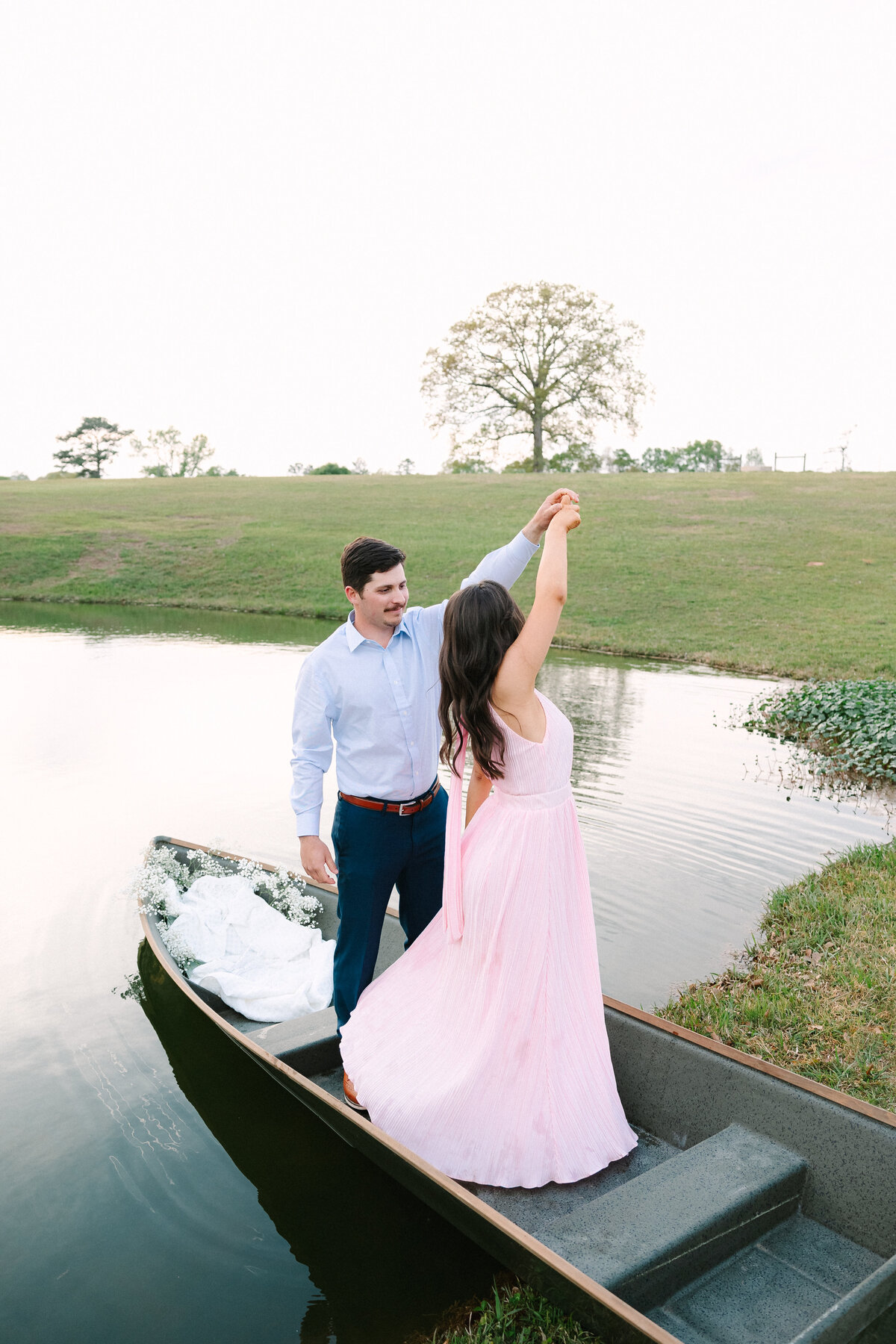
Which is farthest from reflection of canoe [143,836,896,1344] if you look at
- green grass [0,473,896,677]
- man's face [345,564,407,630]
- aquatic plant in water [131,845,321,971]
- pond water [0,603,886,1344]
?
green grass [0,473,896,677]

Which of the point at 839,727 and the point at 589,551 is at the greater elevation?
the point at 589,551

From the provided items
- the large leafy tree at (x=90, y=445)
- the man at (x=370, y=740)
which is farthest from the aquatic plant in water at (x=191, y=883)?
the large leafy tree at (x=90, y=445)

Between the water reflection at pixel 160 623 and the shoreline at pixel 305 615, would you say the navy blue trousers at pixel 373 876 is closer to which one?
the shoreline at pixel 305 615

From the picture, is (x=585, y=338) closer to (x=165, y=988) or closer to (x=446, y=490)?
(x=446, y=490)

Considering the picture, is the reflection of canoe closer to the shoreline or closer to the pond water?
the pond water

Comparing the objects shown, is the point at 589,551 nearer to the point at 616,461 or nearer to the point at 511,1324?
the point at 511,1324

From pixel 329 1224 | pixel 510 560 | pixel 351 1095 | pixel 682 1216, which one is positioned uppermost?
pixel 510 560

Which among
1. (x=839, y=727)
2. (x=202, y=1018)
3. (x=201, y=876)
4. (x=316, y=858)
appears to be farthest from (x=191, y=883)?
(x=839, y=727)

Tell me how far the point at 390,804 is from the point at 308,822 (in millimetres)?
349

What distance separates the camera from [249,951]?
5.69 meters

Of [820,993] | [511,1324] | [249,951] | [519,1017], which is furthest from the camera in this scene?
[249,951]

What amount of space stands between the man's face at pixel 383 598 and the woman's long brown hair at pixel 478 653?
1.79 ft

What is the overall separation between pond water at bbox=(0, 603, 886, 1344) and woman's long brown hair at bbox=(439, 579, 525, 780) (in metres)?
1.98

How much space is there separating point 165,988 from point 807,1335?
4137 millimetres
